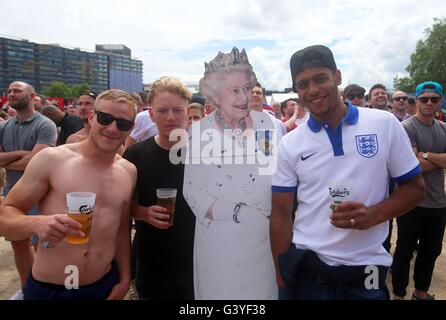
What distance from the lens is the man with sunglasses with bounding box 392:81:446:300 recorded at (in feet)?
12.0

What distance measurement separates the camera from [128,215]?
231 centimetres

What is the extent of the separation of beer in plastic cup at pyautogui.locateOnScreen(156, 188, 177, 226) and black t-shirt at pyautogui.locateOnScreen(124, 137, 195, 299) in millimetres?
151

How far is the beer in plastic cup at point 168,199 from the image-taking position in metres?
2.19

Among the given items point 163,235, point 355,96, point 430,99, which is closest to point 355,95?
point 355,96

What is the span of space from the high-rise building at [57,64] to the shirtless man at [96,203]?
79774 mm

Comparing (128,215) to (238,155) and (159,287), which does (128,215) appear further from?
(238,155)

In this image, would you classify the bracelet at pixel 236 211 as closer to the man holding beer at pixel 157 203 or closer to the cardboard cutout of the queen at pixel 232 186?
the cardboard cutout of the queen at pixel 232 186

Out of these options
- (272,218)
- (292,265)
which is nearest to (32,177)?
(272,218)

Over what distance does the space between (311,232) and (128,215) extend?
1172mm

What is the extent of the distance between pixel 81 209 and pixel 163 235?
718mm

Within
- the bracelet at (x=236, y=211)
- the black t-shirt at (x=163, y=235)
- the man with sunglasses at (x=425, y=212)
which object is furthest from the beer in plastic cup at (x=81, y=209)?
the man with sunglasses at (x=425, y=212)

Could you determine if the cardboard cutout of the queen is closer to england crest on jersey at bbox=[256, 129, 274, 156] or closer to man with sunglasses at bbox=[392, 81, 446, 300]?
england crest on jersey at bbox=[256, 129, 274, 156]

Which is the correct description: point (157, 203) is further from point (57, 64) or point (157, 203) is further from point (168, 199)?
point (57, 64)

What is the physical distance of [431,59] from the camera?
44.1 meters
